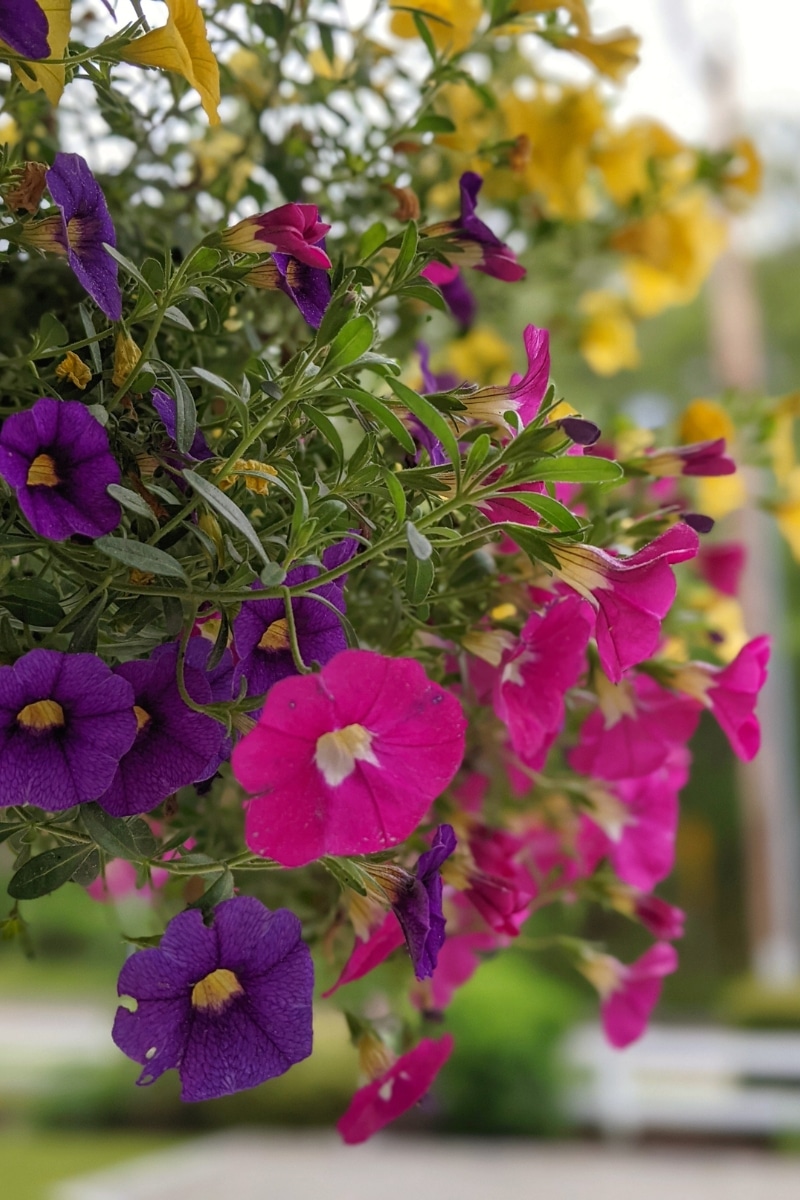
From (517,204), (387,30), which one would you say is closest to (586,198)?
(517,204)

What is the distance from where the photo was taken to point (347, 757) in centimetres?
32

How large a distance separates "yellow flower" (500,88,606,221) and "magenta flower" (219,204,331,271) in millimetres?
407

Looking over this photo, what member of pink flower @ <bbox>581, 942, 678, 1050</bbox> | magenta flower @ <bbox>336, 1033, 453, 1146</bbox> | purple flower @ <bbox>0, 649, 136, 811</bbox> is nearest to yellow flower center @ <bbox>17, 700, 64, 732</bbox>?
purple flower @ <bbox>0, 649, 136, 811</bbox>

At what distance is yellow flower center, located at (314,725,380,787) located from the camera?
1.03 feet

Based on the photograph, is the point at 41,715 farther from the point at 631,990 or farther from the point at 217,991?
the point at 631,990

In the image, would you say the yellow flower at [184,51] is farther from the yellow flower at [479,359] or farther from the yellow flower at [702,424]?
the yellow flower at [479,359]

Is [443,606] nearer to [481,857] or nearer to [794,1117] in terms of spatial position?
[481,857]

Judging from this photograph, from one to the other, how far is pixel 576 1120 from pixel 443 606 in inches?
215

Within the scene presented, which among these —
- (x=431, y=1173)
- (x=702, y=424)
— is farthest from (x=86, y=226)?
(x=431, y=1173)

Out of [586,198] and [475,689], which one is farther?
[586,198]

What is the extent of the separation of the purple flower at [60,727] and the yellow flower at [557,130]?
1.73 ft

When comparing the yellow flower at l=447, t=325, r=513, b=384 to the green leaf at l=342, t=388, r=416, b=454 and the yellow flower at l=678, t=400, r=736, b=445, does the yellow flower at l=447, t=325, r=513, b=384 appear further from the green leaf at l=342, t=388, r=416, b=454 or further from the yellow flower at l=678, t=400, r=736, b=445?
the green leaf at l=342, t=388, r=416, b=454

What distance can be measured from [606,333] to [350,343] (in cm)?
69

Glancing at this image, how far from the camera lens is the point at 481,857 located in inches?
19.1
